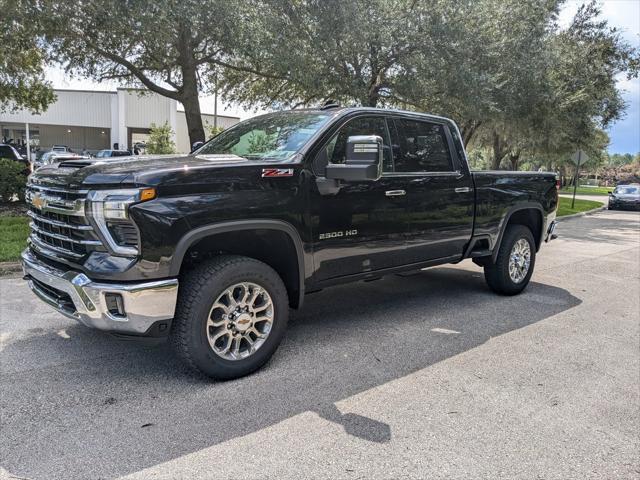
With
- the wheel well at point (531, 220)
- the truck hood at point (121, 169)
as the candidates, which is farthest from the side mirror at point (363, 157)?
the wheel well at point (531, 220)

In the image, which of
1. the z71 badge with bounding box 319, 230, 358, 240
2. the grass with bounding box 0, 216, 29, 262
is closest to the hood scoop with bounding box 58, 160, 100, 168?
the z71 badge with bounding box 319, 230, 358, 240

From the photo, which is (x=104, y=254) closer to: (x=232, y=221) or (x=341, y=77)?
(x=232, y=221)

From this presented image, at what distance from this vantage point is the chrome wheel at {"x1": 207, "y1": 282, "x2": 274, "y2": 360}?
143 inches

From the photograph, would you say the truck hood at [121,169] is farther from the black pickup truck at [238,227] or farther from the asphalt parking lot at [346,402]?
the asphalt parking lot at [346,402]

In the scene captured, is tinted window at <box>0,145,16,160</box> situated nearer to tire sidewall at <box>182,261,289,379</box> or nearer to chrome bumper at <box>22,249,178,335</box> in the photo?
chrome bumper at <box>22,249,178,335</box>

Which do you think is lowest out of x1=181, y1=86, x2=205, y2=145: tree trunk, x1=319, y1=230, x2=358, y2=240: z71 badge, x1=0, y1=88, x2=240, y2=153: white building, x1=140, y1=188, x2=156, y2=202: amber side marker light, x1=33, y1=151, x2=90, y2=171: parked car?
x1=319, y1=230, x2=358, y2=240: z71 badge

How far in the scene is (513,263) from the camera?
6348 mm

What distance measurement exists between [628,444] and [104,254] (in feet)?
11.4

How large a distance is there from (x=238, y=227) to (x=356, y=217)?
1.18 metres

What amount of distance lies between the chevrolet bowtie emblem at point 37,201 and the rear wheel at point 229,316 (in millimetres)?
1247

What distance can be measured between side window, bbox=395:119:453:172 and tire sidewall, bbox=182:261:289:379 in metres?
1.77

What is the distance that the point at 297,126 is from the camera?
14.6 ft

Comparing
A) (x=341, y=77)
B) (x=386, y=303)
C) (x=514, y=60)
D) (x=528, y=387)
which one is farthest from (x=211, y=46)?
(x=528, y=387)

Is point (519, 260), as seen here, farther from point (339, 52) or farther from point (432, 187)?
point (339, 52)
